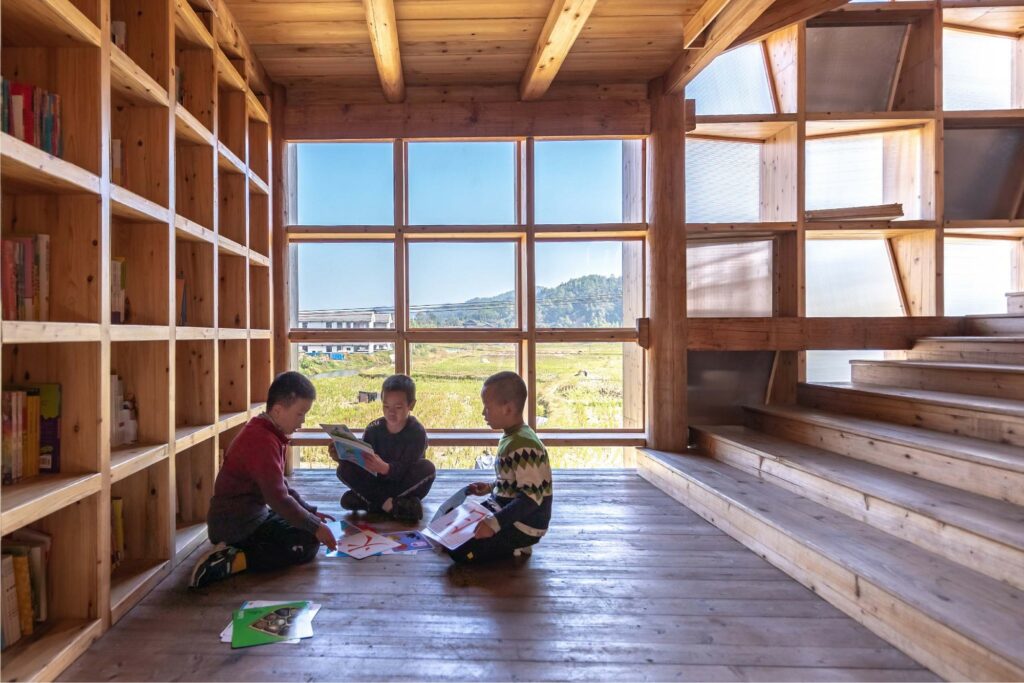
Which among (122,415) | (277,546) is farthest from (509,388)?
(122,415)

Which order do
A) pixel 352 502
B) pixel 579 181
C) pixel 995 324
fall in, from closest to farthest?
1. pixel 352 502
2. pixel 995 324
3. pixel 579 181

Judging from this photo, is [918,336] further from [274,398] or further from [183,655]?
[183,655]

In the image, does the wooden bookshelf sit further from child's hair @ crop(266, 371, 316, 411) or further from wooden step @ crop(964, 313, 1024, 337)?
wooden step @ crop(964, 313, 1024, 337)

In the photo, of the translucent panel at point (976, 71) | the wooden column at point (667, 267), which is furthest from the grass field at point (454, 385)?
the translucent panel at point (976, 71)

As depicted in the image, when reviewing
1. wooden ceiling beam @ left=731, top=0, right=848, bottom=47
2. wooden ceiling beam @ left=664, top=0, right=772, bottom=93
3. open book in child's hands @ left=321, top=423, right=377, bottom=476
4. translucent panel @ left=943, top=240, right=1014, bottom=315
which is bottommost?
open book in child's hands @ left=321, top=423, right=377, bottom=476

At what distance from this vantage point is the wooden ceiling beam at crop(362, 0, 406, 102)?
2459mm

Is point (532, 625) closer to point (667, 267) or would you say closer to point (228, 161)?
point (667, 267)

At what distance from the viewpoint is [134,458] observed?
1.67m

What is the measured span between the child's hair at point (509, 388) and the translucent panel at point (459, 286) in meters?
1.61

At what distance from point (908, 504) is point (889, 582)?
468 millimetres

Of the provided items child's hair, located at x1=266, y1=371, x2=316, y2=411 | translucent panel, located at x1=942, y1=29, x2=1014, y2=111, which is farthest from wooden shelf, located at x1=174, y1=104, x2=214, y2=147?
translucent panel, located at x1=942, y1=29, x2=1014, y2=111

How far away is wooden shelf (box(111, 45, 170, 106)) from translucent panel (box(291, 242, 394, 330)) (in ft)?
5.76

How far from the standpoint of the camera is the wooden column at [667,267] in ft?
10.9

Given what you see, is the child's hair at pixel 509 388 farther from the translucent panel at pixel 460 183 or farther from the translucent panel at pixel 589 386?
the translucent panel at pixel 460 183
